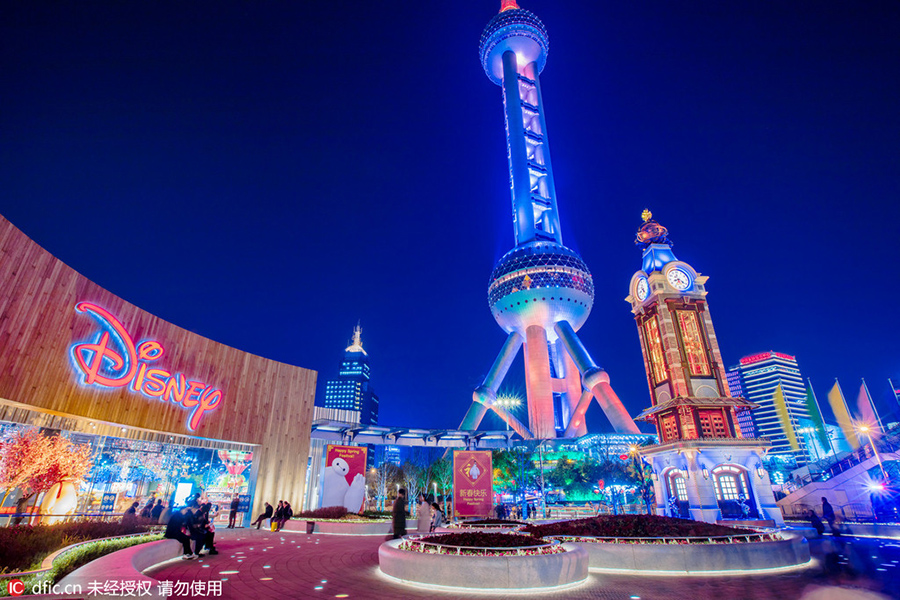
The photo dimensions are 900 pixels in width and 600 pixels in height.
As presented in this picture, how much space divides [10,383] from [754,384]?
196 meters

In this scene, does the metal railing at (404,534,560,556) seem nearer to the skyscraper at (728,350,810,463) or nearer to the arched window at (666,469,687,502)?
the arched window at (666,469,687,502)

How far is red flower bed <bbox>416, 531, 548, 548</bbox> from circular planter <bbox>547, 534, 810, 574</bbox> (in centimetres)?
129

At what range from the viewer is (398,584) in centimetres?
853

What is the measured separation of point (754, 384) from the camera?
164m

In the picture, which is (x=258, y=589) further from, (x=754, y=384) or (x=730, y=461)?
(x=754, y=384)

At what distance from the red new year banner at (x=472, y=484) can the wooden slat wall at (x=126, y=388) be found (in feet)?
35.8

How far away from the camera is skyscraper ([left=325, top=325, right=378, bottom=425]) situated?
7160 inches

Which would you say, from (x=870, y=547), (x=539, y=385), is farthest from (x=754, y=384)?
A: (x=870, y=547)

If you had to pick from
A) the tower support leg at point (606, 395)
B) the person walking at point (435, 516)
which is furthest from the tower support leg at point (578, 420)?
the person walking at point (435, 516)

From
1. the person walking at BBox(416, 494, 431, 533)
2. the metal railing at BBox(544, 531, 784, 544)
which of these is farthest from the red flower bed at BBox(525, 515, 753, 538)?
the person walking at BBox(416, 494, 431, 533)

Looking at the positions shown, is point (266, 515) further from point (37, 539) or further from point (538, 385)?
point (538, 385)

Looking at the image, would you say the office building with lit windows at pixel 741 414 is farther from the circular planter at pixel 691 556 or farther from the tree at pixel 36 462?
the tree at pixel 36 462

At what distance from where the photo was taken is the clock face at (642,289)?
37.8m

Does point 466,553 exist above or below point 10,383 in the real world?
below
